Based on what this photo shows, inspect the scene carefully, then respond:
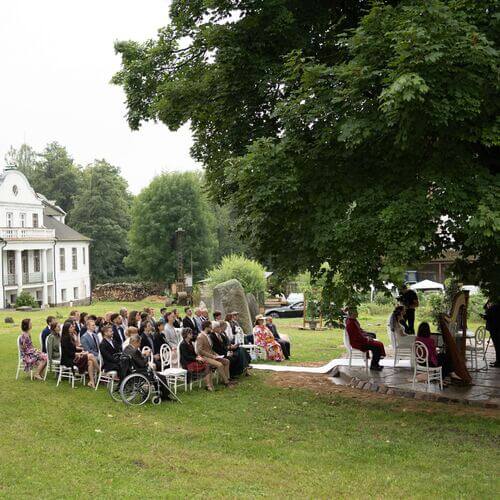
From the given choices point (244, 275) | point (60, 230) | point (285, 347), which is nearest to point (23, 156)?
point (60, 230)

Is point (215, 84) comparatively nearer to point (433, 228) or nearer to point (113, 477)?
point (433, 228)

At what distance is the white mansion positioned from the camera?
146 ft

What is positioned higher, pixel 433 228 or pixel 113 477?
pixel 433 228

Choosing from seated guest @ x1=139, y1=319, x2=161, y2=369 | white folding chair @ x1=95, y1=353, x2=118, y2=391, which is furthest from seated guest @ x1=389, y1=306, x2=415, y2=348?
white folding chair @ x1=95, y1=353, x2=118, y2=391

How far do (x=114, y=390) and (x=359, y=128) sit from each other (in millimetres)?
6876

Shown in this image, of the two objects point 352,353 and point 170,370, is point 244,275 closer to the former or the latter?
point 352,353

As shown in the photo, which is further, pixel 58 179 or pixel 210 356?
pixel 58 179

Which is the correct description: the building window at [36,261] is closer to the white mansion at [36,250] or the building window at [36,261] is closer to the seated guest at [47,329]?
the white mansion at [36,250]

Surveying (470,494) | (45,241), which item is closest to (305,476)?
(470,494)

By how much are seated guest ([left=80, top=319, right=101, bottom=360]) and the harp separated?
7.13m

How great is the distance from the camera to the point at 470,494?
6.54 meters

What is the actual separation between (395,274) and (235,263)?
23.8 meters

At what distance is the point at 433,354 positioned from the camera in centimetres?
1170

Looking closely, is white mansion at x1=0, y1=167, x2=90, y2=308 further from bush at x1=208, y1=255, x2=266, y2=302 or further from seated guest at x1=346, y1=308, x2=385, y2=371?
seated guest at x1=346, y1=308, x2=385, y2=371
